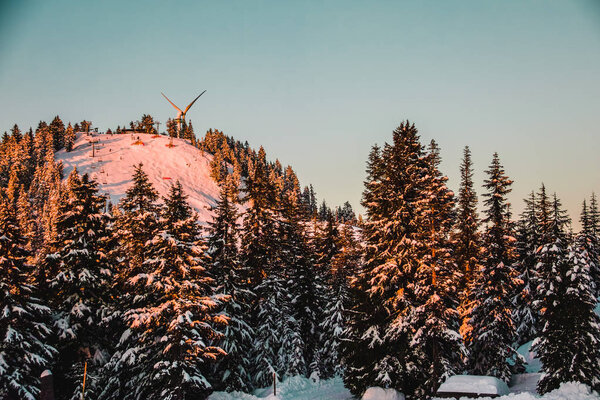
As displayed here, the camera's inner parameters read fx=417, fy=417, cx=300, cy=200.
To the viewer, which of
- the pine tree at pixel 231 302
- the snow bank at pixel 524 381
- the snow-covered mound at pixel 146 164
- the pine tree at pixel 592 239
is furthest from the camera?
the snow-covered mound at pixel 146 164

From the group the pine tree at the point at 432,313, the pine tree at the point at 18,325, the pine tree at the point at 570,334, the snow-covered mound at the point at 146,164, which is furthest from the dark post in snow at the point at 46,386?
the snow-covered mound at the point at 146,164

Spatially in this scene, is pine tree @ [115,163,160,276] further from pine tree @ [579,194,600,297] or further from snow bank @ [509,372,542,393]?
pine tree @ [579,194,600,297]

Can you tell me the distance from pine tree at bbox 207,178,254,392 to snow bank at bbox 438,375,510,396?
610 inches

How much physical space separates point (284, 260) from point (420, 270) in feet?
60.4

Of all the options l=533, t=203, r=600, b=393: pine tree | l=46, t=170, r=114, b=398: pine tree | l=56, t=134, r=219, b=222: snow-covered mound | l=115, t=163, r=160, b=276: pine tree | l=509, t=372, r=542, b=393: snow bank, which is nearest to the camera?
l=533, t=203, r=600, b=393: pine tree

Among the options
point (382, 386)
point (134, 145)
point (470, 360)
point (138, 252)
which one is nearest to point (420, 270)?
point (382, 386)

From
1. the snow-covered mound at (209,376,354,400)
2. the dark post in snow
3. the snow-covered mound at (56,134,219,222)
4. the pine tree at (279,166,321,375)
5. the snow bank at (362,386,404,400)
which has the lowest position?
the snow-covered mound at (209,376,354,400)

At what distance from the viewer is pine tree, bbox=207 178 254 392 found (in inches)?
1163

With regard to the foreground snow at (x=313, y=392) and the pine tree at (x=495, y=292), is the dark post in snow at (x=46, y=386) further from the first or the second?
the pine tree at (x=495, y=292)

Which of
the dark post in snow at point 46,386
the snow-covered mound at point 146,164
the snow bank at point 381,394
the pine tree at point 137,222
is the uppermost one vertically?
the snow-covered mound at point 146,164

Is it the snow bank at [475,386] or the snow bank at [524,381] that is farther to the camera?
the snow bank at [524,381]

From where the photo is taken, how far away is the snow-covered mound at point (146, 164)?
5453 inches

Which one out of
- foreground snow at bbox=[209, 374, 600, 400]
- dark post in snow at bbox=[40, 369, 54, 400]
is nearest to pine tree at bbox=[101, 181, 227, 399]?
foreground snow at bbox=[209, 374, 600, 400]

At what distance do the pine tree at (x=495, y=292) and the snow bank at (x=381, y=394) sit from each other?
10.0 metres
